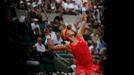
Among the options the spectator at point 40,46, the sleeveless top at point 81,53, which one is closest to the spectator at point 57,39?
the spectator at point 40,46

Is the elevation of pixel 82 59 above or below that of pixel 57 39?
above

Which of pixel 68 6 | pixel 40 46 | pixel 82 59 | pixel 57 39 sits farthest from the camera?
pixel 68 6

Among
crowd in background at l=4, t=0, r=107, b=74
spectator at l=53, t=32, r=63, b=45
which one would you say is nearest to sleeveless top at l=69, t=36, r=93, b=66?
crowd in background at l=4, t=0, r=107, b=74

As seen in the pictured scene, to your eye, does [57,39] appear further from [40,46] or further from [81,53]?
[81,53]

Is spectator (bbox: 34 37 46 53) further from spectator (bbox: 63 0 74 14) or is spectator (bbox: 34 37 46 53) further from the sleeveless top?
spectator (bbox: 63 0 74 14)

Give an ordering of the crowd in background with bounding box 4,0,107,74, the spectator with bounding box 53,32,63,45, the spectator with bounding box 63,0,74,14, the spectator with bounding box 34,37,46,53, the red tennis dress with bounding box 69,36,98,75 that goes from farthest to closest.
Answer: the spectator with bounding box 63,0,74,14 → the spectator with bounding box 53,32,63,45 → the crowd in background with bounding box 4,0,107,74 → the spectator with bounding box 34,37,46,53 → the red tennis dress with bounding box 69,36,98,75

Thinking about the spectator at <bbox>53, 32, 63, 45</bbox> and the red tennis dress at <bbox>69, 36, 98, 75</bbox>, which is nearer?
the red tennis dress at <bbox>69, 36, 98, 75</bbox>

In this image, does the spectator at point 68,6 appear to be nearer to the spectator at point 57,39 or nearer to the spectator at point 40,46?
the spectator at point 57,39

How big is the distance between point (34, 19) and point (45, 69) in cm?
155

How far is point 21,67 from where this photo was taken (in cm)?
105

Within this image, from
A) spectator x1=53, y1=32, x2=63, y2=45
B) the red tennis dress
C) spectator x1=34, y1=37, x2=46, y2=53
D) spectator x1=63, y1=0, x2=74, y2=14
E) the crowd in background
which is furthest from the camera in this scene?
spectator x1=63, y1=0, x2=74, y2=14

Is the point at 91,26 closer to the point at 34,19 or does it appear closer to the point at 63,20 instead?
the point at 63,20

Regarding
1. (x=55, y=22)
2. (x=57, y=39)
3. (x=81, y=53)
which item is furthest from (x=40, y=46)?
(x=81, y=53)

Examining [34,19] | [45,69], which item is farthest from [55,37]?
[45,69]
